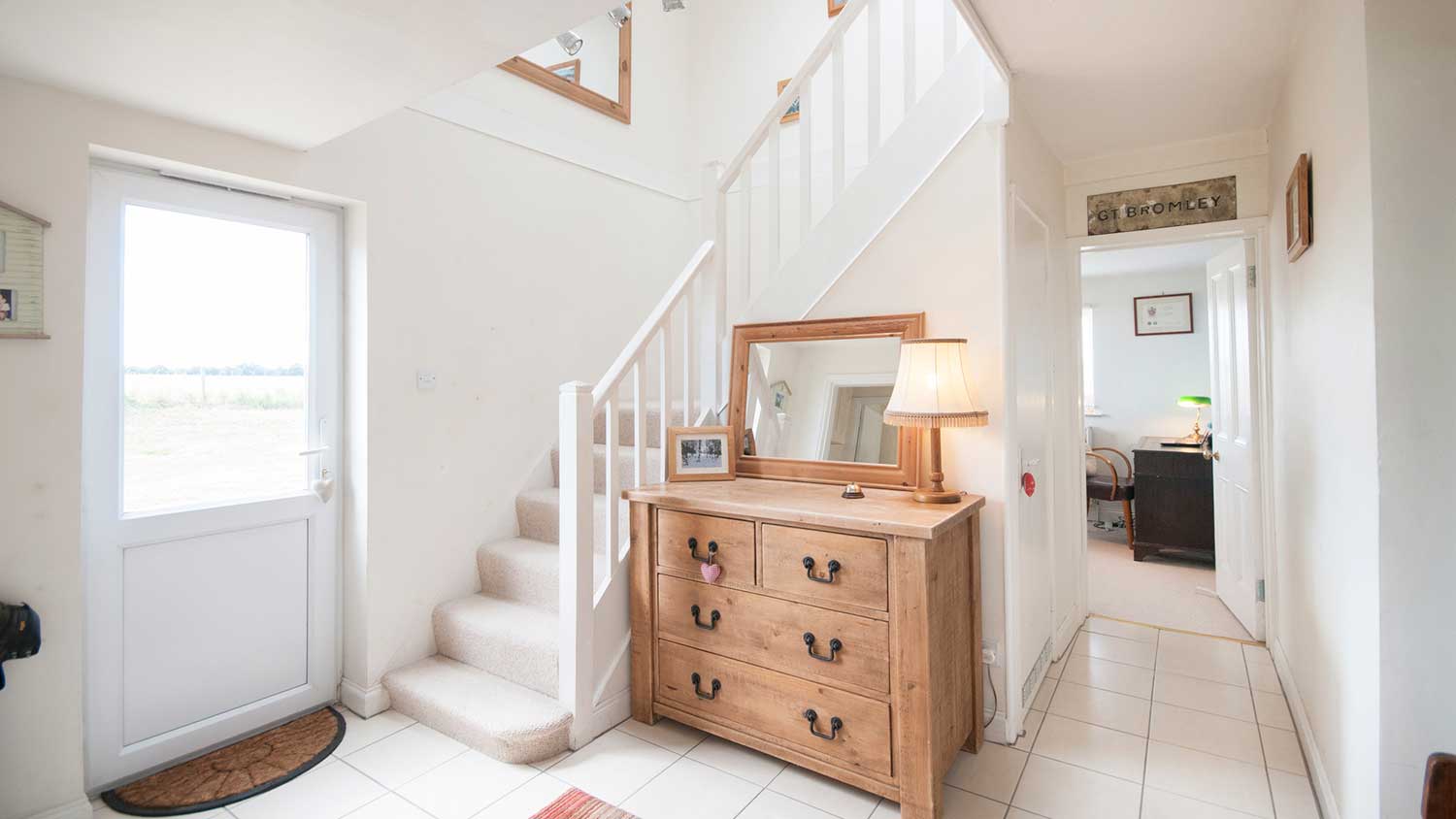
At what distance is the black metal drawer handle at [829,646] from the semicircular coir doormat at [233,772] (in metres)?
1.69

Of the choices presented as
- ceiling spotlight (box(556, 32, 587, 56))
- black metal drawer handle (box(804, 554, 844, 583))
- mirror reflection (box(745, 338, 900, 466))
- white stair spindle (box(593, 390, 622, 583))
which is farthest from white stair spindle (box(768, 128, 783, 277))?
ceiling spotlight (box(556, 32, 587, 56))

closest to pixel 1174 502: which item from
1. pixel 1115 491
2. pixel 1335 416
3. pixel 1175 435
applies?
pixel 1115 491

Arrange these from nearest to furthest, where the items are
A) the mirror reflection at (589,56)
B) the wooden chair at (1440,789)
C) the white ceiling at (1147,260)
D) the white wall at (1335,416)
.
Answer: the wooden chair at (1440,789), the white wall at (1335,416), the mirror reflection at (589,56), the white ceiling at (1147,260)

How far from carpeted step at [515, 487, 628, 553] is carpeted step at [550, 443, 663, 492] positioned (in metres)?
0.10

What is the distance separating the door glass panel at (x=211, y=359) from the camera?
218 cm

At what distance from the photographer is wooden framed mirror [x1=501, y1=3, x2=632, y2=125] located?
3301mm

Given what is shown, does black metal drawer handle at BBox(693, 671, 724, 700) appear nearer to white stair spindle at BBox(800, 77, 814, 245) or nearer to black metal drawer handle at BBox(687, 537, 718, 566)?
black metal drawer handle at BBox(687, 537, 718, 566)

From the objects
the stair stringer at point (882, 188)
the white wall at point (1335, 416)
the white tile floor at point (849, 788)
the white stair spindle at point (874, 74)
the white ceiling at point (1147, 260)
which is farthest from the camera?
the white ceiling at point (1147, 260)

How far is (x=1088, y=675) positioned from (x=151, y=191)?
3986mm

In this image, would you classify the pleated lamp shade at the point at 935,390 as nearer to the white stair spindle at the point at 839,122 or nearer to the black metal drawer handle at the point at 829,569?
the black metal drawer handle at the point at 829,569

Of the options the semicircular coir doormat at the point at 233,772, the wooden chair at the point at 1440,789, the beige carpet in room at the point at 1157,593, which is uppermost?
the wooden chair at the point at 1440,789

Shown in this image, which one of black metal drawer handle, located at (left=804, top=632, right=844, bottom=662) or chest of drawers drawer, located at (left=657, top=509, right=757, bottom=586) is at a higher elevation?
chest of drawers drawer, located at (left=657, top=509, right=757, bottom=586)

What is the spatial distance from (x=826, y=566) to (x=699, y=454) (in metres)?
0.79

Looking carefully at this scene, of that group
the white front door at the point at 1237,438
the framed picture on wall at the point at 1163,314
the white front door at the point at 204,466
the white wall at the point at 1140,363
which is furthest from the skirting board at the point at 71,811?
the framed picture on wall at the point at 1163,314
